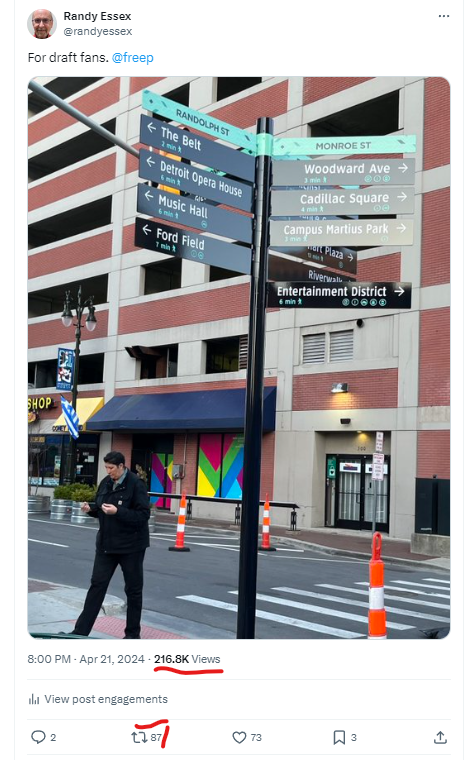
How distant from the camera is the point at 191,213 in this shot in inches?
154

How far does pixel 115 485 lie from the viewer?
649 cm

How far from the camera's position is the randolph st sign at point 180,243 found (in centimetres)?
407

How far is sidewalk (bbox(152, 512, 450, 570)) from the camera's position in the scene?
15.7 meters

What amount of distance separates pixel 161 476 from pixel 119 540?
2162 cm

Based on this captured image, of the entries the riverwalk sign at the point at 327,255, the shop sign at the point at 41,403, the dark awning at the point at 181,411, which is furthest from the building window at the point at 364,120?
the shop sign at the point at 41,403

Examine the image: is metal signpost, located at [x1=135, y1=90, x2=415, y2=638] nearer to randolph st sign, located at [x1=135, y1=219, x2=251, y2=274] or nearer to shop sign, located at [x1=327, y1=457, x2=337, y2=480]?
randolph st sign, located at [x1=135, y1=219, x2=251, y2=274]

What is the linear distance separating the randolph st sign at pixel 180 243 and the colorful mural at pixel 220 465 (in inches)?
805
